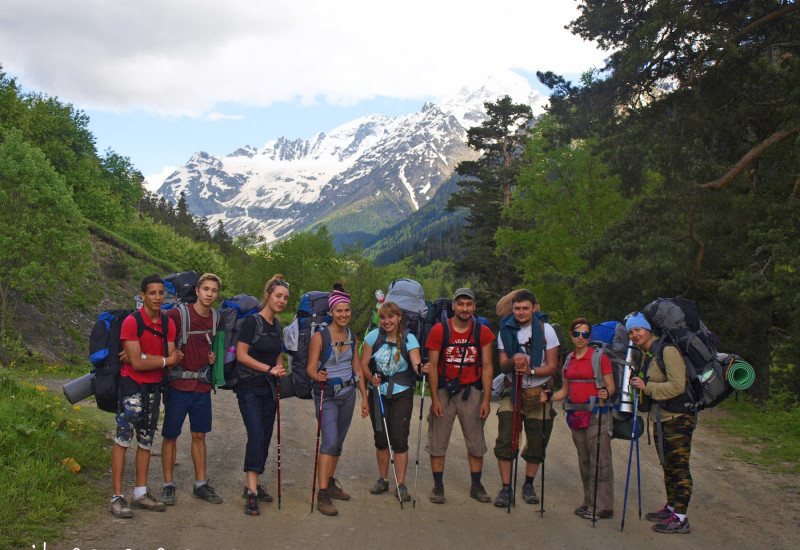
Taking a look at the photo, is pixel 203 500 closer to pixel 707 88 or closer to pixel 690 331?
pixel 690 331

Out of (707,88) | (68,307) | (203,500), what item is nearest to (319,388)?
(203,500)

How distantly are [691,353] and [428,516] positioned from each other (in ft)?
9.93

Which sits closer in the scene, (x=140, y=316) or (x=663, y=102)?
(x=140, y=316)

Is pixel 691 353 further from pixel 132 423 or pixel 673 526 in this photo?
pixel 132 423

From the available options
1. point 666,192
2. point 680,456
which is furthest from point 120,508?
point 666,192

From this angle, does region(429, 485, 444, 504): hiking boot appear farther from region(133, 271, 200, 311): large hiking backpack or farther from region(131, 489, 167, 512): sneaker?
region(133, 271, 200, 311): large hiking backpack

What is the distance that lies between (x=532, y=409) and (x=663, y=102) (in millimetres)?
11134

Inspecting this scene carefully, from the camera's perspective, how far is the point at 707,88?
13.4m

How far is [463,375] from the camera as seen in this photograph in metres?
6.48

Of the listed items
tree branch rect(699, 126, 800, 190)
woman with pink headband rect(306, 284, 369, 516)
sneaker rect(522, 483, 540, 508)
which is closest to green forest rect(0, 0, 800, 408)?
tree branch rect(699, 126, 800, 190)

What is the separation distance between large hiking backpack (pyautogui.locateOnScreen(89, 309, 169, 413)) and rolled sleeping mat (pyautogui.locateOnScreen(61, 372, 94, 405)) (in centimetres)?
22

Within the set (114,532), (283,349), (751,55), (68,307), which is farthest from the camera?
(68,307)

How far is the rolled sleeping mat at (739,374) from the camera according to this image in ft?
18.1

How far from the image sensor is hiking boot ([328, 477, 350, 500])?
6.40 m
